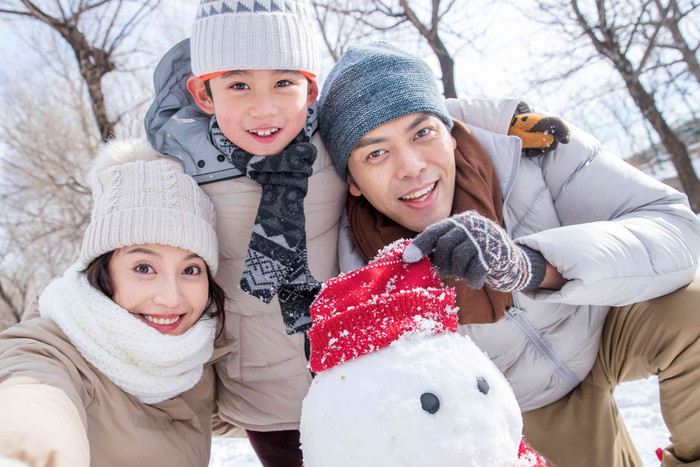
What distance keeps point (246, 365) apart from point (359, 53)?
143 cm

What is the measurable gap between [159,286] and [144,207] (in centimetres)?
30

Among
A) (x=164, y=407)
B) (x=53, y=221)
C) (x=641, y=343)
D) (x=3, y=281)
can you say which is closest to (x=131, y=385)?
(x=164, y=407)

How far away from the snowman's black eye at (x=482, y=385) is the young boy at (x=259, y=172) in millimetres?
570

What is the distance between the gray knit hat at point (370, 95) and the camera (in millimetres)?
1812

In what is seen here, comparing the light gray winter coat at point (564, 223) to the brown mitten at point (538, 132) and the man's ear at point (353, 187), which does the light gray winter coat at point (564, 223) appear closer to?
the brown mitten at point (538, 132)

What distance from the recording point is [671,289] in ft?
5.44

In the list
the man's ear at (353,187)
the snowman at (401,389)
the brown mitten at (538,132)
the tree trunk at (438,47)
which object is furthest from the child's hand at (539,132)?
the tree trunk at (438,47)

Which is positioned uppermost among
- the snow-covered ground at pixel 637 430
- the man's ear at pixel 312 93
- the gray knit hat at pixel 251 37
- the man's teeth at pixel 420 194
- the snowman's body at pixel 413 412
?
the gray knit hat at pixel 251 37

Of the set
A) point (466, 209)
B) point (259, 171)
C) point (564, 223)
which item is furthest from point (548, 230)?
point (259, 171)

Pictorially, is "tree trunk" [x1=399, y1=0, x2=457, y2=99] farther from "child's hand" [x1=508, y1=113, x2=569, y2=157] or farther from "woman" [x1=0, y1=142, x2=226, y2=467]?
"woman" [x1=0, y1=142, x2=226, y2=467]

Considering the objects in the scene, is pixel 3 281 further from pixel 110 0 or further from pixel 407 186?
pixel 407 186

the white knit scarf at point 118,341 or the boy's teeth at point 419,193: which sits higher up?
the boy's teeth at point 419,193

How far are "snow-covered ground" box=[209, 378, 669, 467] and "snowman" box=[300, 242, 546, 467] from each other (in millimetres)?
1798

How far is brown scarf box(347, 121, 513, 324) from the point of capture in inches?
63.9
